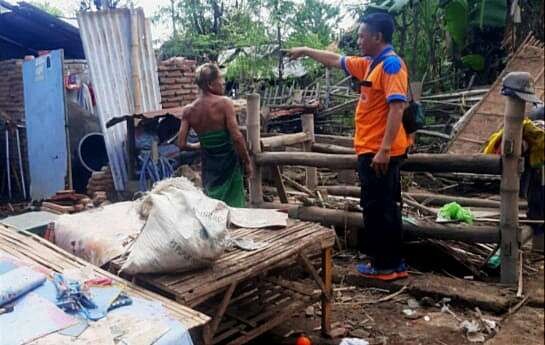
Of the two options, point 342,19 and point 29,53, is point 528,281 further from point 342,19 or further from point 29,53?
point 342,19

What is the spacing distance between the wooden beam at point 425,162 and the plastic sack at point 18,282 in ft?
8.40

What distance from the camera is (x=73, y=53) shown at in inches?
389

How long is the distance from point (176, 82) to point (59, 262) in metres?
5.74

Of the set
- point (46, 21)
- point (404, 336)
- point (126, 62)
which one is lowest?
point (404, 336)

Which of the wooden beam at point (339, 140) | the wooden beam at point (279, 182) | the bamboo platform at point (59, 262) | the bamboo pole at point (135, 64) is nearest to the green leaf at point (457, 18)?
the wooden beam at point (339, 140)

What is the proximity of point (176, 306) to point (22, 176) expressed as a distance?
7.62 metres

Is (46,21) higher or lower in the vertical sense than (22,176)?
higher

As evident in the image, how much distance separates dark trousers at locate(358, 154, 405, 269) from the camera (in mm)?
3719

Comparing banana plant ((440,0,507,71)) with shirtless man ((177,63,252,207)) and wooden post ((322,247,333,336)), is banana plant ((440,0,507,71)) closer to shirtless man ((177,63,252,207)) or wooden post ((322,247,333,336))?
shirtless man ((177,63,252,207))

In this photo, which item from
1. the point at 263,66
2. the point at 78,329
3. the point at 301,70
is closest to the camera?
the point at 78,329

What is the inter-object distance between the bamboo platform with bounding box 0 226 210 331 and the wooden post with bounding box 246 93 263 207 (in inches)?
87.2

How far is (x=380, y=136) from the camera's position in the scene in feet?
12.0

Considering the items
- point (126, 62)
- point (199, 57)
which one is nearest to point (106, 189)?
point (126, 62)

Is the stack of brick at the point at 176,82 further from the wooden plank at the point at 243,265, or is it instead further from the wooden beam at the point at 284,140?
the wooden plank at the point at 243,265
